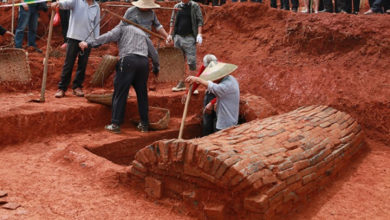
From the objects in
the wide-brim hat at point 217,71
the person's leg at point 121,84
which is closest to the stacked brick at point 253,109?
the wide-brim hat at point 217,71

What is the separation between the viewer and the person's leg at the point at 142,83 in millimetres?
5855

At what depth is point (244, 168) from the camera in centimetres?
365

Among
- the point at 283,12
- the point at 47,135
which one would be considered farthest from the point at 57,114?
the point at 283,12

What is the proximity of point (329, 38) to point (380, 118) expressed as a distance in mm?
2249

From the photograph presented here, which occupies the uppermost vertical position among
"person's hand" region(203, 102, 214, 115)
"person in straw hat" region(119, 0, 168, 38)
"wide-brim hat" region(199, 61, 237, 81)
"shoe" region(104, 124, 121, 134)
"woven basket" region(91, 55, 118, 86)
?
"person in straw hat" region(119, 0, 168, 38)

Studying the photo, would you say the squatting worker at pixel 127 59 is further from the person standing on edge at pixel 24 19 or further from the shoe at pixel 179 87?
the person standing on edge at pixel 24 19

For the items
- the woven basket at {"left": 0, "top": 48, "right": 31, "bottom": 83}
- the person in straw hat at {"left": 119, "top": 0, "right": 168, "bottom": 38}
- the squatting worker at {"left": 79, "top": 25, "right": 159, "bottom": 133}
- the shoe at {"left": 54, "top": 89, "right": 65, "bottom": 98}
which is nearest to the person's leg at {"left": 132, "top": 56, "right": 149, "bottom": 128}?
the squatting worker at {"left": 79, "top": 25, "right": 159, "bottom": 133}

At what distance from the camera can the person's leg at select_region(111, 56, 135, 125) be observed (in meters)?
5.79

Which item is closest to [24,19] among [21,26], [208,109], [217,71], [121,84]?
[21,26]

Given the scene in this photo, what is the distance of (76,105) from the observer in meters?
6.33

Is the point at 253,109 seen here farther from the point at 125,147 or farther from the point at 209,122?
the point at 125,147

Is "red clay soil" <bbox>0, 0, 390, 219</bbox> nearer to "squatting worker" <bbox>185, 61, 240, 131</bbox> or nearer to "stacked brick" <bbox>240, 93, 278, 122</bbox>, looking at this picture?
"stacked brick" <bbox>240, 93, 278, 122</bbox>

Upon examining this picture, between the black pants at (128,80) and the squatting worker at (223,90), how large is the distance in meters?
1.11

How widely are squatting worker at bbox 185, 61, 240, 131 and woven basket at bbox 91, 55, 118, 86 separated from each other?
7.83ft
